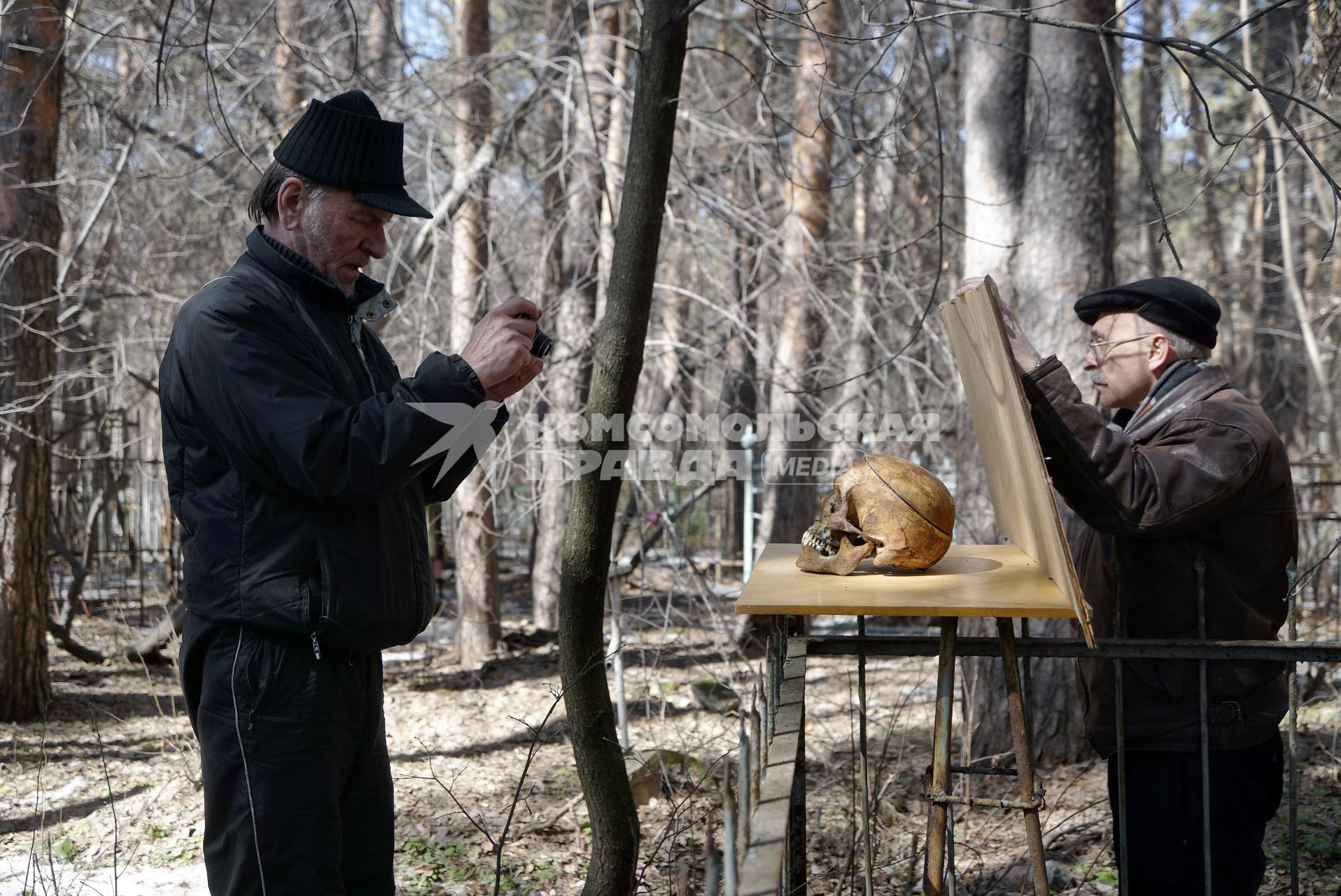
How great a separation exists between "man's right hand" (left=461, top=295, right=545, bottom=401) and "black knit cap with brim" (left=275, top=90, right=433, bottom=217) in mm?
339

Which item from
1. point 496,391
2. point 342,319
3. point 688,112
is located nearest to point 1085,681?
point 496,391

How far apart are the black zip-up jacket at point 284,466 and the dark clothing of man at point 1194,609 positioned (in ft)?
4.95

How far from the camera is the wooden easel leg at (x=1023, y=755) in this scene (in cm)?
249

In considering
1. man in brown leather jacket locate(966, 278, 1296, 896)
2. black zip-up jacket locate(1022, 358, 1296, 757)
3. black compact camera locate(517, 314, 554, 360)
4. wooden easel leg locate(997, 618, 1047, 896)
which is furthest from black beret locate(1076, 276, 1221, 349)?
black compact camera locate(517, 314, 554, 360)

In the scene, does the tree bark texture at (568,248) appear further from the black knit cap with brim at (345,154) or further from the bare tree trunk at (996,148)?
the black knit cap with brim at (345,154)

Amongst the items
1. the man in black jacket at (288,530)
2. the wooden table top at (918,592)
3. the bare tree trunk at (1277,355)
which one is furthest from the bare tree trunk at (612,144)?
the bare tree trunk at (1277,355)

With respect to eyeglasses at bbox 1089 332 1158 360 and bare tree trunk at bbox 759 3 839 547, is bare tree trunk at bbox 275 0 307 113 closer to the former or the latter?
bare tree trunk at bbox 759 3 839 547

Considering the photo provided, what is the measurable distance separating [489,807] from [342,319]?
139 inches

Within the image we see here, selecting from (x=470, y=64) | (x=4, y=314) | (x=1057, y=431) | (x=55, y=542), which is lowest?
(x=55, y=542)

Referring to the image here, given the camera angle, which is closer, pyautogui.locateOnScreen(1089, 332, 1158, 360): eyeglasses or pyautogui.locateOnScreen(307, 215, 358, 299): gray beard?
pyautogui.locateOnScreen(307, 215, 358, 299): gray beard

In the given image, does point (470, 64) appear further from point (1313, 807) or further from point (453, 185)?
point (1313, 807)

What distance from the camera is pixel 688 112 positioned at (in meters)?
6.61

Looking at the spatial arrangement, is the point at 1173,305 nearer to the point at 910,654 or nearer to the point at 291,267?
the point at 910,654

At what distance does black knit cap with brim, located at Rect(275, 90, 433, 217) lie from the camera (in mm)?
2623
